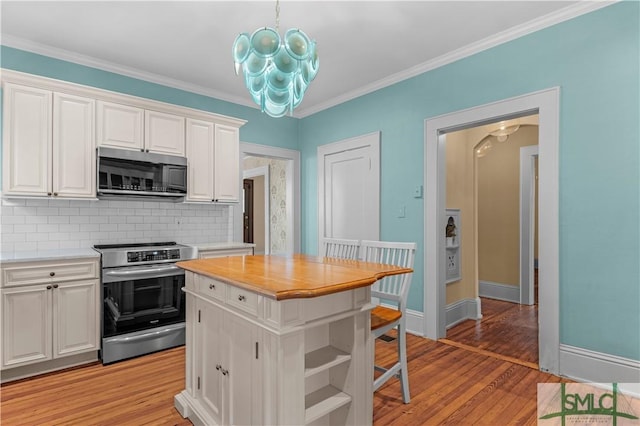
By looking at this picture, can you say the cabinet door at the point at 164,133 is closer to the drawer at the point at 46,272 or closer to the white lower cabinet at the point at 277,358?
the drawer at the point at 46,272

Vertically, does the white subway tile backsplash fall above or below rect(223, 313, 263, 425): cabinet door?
above

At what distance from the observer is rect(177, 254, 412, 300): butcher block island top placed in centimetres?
135

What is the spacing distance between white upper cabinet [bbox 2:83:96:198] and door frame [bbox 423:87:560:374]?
10.3 feet

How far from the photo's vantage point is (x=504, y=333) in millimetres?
3584

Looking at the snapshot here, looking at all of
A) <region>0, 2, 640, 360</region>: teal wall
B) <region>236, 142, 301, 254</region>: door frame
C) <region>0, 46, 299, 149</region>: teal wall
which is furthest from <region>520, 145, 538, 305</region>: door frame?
<region>0, 46, 299, 149</region>: teal wall

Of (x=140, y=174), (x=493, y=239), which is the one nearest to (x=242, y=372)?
(x=140, y=174)

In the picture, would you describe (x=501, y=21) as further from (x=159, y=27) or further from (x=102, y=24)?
(x=102, y=24)

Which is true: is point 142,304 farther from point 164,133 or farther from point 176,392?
point 164,133

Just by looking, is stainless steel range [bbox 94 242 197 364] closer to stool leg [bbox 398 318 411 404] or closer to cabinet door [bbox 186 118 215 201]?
cabinet door [bbox 186 118 215 201]

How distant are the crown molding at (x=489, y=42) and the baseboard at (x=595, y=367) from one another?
246cm

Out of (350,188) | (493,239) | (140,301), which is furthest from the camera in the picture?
(493,239)

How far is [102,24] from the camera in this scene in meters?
2.79

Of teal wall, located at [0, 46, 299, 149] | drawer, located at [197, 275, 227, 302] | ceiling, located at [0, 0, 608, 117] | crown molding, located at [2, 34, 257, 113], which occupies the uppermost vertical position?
ceiling, located at [0, 0, 608, 117]

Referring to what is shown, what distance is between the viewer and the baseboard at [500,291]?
4.90 meters
